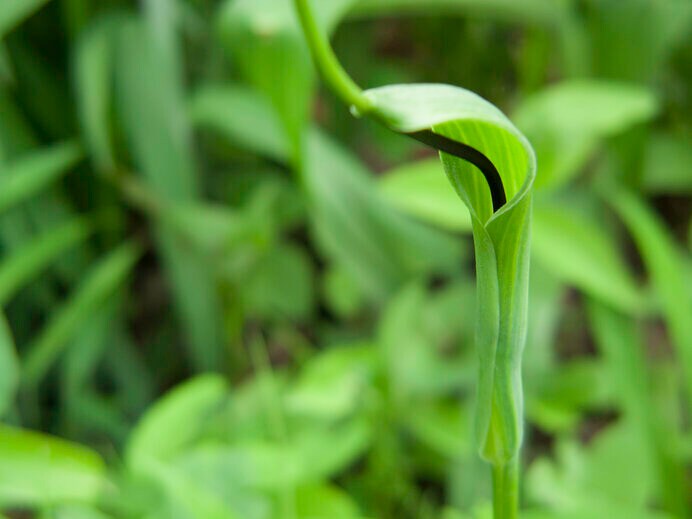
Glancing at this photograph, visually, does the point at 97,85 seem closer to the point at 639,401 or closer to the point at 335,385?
the point at 335,385

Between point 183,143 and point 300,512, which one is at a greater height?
point 183,143

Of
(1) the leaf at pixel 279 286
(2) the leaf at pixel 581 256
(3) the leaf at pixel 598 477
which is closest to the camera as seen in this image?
(3) the leaf at pixel 598 477

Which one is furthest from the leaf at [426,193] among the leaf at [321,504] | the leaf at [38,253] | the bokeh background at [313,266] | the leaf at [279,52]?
the leaf at [38,253]

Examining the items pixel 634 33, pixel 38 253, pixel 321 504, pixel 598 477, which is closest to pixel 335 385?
pixel 321 504

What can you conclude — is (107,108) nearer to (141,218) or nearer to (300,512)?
(141,218)

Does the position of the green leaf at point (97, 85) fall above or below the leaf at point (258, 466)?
above

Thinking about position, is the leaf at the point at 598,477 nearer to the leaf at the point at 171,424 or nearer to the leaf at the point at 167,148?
the leaf at the point at 171,424

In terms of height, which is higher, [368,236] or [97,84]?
[97,84]

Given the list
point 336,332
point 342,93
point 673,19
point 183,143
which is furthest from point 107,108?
point 342,93
